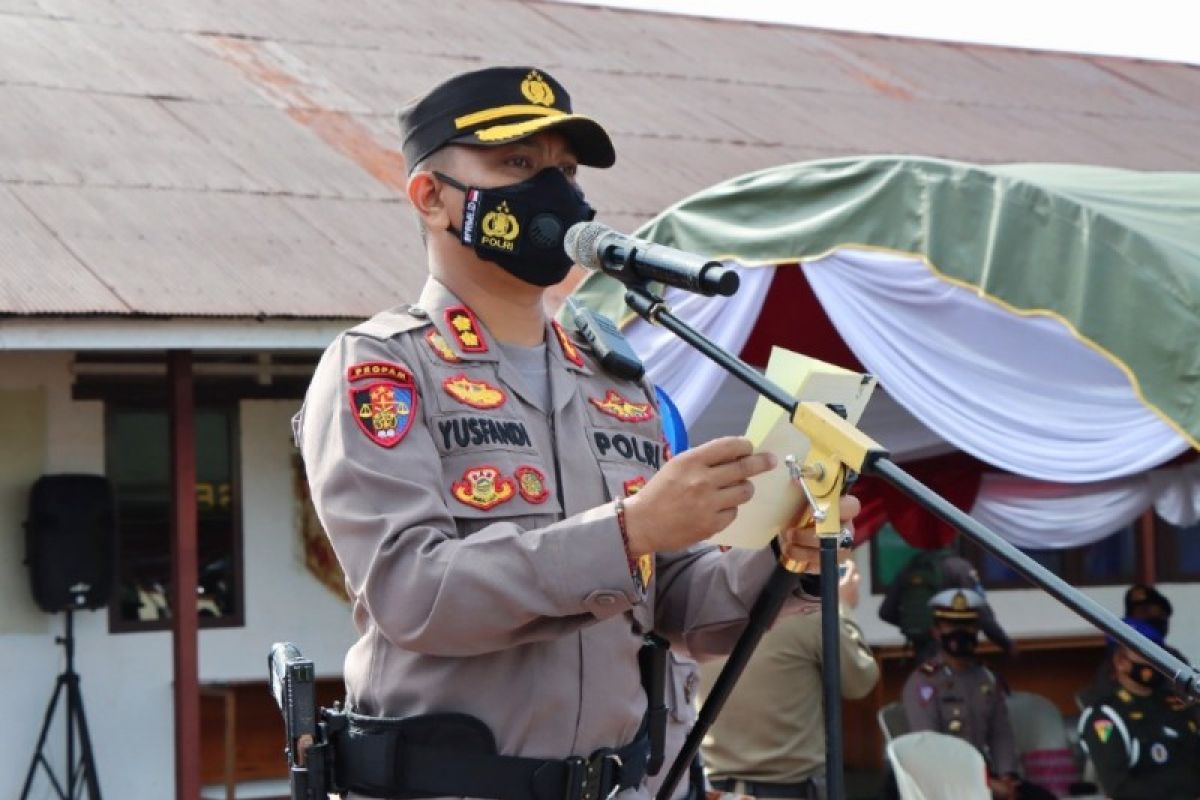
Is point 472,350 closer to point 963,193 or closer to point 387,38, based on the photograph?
point 963,193

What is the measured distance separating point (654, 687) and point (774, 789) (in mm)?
4000

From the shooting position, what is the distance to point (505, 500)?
8.02ft

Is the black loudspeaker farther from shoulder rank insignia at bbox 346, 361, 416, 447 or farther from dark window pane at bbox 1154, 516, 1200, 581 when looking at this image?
dark window pane at bbox 1154, 516, 1200, 581

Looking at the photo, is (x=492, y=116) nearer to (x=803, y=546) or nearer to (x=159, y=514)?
(x=803, y=546)

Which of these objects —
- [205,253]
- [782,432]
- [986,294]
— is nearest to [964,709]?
[986,294]

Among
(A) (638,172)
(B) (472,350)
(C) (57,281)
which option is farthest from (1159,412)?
(A) (638,172)

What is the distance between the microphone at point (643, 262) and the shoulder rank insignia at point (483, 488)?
31 cm

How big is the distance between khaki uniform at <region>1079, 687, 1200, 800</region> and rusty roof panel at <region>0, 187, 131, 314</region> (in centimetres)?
406

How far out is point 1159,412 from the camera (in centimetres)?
501

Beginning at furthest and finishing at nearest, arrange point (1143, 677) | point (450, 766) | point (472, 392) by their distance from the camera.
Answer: point (1143, 677)
point (472, 392)
point (450, 766)

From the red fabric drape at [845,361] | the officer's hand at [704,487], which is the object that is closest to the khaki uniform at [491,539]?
the officer's hand at [704,487]

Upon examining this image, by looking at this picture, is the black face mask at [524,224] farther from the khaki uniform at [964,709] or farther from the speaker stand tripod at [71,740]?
the speaker stand tripod at [71,740]

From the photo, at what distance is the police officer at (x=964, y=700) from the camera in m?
7.52

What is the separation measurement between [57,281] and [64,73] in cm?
213
